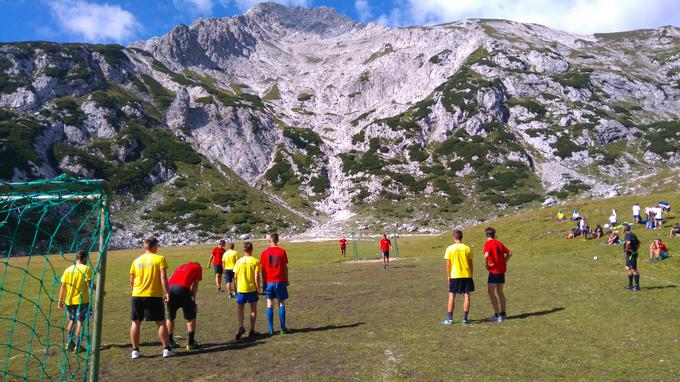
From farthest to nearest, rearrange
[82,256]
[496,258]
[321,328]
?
[321,328], [496,258], [82,256]

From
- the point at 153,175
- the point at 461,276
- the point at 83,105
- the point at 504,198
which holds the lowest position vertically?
the point at 461,276

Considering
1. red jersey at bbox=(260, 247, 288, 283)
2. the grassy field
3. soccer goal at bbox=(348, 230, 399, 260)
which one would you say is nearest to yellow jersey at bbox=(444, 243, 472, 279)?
the grassy field

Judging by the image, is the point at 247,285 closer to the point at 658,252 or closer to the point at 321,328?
the point at 321,328

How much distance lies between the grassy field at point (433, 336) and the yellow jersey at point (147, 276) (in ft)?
5.38

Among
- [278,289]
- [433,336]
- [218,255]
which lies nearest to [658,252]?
[433,336]

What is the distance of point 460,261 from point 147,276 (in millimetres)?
8495

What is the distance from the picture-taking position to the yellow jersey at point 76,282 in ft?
38.6

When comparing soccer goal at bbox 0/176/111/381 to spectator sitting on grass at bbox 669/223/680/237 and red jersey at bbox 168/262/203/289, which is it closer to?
red jersey at bbox 168/262/203/289

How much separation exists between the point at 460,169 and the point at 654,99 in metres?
89.4

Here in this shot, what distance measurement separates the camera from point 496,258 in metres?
13.2

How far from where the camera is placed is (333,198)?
14538 centimetres

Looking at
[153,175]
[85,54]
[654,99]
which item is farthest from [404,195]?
[85,54]

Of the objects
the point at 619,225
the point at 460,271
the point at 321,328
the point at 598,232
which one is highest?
the point at 619,225

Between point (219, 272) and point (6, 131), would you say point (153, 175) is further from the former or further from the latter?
point (219, 272)
